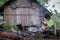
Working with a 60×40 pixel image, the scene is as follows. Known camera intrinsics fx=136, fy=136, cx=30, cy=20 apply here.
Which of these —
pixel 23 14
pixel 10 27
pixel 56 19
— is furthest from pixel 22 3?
pixel 56 19

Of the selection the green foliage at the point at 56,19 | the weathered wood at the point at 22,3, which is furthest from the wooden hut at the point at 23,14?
the green foliage at the point at 56,19

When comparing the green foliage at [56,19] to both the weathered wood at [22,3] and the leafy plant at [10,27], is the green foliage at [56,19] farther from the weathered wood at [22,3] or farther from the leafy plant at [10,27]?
the leafy plant at [10,27]

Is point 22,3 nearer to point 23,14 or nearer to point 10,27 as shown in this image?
point 23,14

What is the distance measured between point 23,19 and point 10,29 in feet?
0.53

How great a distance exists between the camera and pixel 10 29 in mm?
Result: 1337

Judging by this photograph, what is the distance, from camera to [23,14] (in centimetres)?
136

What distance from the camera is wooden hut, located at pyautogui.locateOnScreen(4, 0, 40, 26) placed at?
1.34m

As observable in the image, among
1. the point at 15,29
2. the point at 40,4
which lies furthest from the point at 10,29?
the point at 40,4

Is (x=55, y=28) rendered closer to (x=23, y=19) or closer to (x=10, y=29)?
(x=23, y=19)

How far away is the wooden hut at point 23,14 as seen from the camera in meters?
1.34

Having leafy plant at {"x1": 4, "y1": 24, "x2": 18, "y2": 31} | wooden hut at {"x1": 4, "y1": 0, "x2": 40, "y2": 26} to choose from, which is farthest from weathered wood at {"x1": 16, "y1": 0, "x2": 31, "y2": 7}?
leafy plant at {"x1": 4, "y1": 24, "x2": 18, "y2": 31}

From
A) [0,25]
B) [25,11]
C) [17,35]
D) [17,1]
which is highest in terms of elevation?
[17,1]

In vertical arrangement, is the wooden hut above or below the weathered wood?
below

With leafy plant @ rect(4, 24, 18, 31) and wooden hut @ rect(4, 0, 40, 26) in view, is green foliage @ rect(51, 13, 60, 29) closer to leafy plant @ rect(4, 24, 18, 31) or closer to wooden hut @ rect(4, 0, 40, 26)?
wooden hut @ rect(4, 0, 40, 26)
